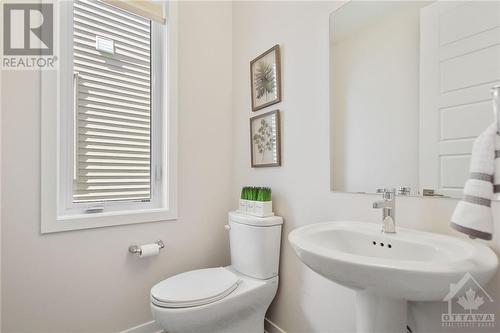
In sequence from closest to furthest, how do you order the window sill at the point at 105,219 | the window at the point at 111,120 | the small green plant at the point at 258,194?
the window sill at the point at 105,219
the window at the point at 111,120
the small green plant at the point at 258,194

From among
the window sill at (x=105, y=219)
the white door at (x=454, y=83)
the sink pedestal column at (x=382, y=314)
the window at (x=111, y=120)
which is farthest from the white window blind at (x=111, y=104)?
the white door at (x=454, y=83)

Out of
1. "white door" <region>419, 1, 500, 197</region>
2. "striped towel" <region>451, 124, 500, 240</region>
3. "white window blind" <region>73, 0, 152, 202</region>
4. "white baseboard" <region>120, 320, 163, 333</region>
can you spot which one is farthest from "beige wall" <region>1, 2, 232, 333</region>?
"striped towel" <region>451, 124, 500, 240</region>

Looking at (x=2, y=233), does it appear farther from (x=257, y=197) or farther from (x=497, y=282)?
(x=497, y=282)

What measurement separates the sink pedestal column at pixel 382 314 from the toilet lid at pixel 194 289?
0.66 metres

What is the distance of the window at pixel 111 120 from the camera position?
141 cm

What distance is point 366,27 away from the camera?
45.7 inches

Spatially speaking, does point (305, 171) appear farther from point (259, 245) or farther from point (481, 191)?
point (481, 191)

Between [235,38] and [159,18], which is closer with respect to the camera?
[159,18]

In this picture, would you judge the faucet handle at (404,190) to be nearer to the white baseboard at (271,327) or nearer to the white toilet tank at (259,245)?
the white toilet tank at (259,245)

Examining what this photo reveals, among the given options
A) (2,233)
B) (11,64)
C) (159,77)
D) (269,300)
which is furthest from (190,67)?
(269,300)

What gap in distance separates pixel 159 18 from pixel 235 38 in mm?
560

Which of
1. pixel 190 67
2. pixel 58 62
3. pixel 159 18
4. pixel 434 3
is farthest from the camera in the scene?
pixel 190 67

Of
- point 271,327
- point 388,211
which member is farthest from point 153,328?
point 388,211

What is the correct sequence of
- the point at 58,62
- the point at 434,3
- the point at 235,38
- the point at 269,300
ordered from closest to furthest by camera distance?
the point at 434,3, the point at 58,62, the point at 269,300, the point at 235,38
